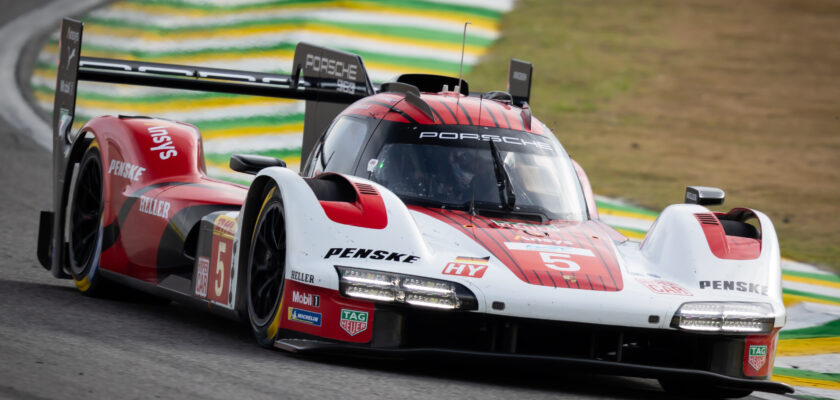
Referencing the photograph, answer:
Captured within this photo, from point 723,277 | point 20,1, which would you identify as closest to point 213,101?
point 20,1

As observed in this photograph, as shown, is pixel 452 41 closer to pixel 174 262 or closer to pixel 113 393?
pixel 174 262

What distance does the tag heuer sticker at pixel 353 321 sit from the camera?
540 centimetres

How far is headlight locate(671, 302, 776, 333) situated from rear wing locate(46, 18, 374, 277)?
A: 4.00 metres

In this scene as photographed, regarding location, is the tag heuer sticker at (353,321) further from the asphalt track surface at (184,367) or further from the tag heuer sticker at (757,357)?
the tag heuer sticker at (757,357)

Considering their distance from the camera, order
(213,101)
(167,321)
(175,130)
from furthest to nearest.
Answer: (213,101) < (175,130) < (167,321)

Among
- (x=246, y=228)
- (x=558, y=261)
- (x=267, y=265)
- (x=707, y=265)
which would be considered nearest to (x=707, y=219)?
(x=707, y=265)

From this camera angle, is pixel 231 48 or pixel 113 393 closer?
pixel 113 393

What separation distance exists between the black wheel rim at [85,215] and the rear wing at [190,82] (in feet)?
0.29

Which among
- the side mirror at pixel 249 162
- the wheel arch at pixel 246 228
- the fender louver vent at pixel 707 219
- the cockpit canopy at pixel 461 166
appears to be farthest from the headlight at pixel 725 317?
the side mirror at pixel 249 162

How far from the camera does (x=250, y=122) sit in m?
16.6

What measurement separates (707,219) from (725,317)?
0.92 metres

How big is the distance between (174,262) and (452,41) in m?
13.3

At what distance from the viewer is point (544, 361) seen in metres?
5.28

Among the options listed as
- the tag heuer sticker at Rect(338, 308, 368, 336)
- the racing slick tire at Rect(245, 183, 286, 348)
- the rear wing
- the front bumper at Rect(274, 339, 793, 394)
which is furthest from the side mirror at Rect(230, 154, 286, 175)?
the rear wing
